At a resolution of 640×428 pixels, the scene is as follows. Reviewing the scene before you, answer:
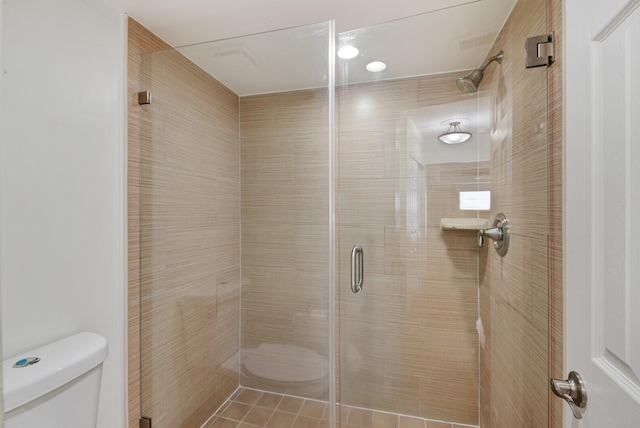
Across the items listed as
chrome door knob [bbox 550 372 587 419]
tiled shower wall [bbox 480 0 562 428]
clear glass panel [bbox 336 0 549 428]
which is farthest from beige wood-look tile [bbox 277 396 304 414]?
chrome door knob [bbox 550 372 587 419]

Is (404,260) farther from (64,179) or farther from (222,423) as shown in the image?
(64,179)

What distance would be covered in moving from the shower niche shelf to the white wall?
5.09 ft

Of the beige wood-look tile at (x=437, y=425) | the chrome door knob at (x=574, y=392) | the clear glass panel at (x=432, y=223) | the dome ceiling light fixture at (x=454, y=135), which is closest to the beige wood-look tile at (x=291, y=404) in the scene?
the clear glass panel at (x=432, y=223)

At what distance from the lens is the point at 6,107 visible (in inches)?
36.2

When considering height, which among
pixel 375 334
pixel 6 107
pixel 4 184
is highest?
pixel 6 107

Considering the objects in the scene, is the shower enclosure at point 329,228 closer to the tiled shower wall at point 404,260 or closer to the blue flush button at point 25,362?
the tiled shower wall at point 404,260

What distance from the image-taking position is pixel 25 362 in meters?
0.92

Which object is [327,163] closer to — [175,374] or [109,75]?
[109,75]

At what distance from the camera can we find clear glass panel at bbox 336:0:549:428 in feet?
4.12

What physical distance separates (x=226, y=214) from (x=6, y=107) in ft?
2.62

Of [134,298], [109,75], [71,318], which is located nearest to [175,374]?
[134,298]

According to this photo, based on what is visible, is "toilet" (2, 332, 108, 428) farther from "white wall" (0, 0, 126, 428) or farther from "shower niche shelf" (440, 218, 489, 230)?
"shower niche shelf" (440, 218, 489, 230)

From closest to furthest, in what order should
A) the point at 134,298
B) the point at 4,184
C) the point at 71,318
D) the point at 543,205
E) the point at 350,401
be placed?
the point at 4,184, the point at 543,205, the point at 71,318, the point at 134,298, the point at 350,401

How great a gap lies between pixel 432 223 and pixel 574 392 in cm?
88
